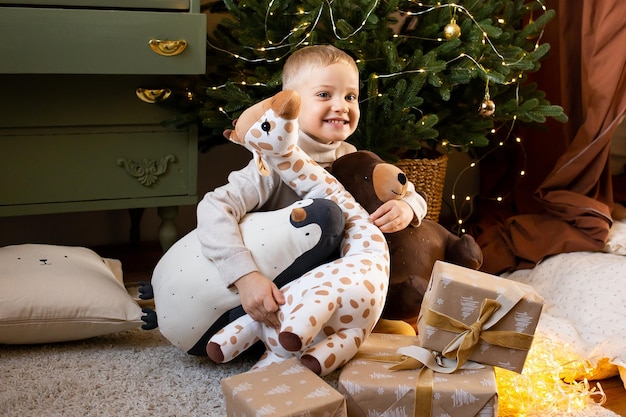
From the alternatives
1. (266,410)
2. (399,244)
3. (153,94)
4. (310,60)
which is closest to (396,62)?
(310,60)

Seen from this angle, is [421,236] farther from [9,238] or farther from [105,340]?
[9,238]

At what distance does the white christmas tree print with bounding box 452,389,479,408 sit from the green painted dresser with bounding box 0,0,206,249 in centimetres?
100

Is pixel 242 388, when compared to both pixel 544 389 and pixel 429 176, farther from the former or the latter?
pixel 429 176

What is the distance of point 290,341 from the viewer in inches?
54.6

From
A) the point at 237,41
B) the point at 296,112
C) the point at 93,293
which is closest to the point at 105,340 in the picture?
the point at 93,293

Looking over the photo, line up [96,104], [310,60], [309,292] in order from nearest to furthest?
[309,292], [310,60], [96,104]

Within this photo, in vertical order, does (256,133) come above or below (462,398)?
above

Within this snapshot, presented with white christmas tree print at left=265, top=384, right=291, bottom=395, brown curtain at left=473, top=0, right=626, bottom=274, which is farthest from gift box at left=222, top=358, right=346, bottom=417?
brown curtain at left=473, top=0, right=626, bottom=274

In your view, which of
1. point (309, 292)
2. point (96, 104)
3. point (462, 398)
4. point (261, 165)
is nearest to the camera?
point (462, 398)

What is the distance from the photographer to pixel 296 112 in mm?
1473

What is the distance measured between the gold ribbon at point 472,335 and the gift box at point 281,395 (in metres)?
0.22

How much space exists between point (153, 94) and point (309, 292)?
0.81 meters

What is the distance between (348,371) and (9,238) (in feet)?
4.44

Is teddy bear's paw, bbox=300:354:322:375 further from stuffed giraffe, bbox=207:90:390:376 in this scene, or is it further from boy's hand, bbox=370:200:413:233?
boy's hand, bbox=370:200:413:233
